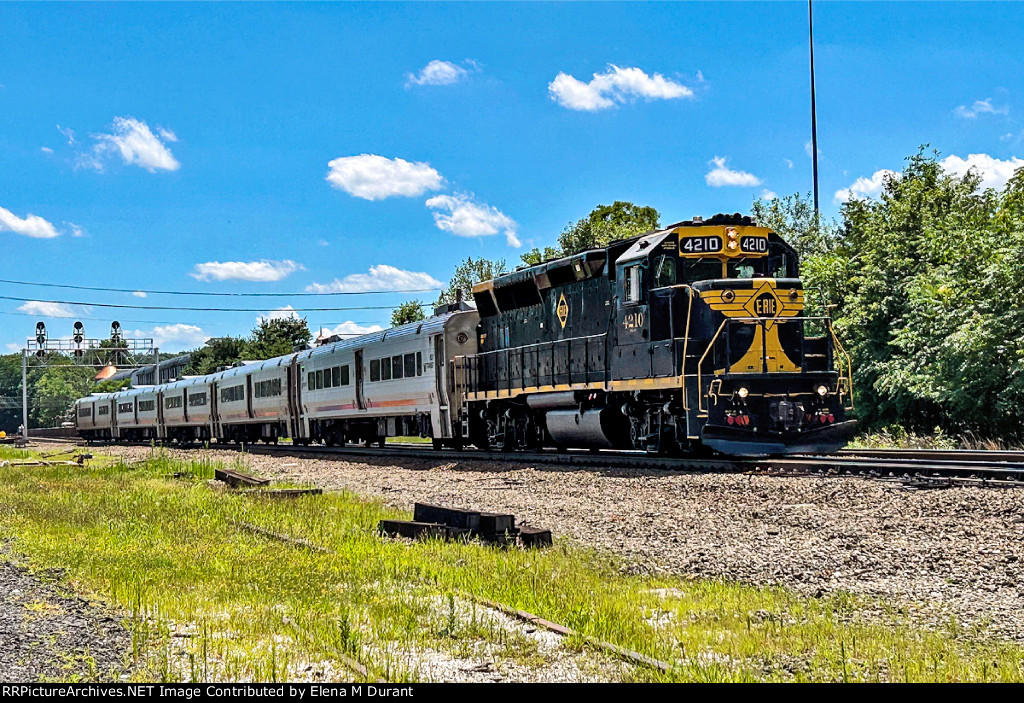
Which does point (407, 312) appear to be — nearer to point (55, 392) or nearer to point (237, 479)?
point (237, 479)

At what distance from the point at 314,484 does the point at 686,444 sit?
6740 millimetres

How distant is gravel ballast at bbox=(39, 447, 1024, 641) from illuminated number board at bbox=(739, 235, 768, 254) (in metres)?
4.03

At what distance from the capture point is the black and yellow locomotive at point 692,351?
46.9 feet

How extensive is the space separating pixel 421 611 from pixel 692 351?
9.21 m

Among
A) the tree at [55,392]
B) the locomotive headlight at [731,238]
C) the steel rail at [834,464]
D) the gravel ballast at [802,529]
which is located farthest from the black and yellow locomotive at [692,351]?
the tree at [55,392]

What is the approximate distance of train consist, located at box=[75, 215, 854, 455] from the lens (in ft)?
47.2

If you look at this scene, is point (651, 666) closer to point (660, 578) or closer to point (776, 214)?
point (660, 578)

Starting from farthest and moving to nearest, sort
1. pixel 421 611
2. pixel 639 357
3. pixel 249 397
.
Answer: pixel 249 397 < pixel 639 357 < pixel 421 611

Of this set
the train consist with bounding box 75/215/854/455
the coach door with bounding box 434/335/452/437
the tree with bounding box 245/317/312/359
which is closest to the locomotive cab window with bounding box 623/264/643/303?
the train consist with bounding box 75/215/854/455

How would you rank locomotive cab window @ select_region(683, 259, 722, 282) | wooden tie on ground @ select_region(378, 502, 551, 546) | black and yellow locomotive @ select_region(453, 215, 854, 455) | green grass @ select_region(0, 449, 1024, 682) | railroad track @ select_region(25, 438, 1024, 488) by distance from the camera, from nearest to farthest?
green grass @ select_region(0, 449, 1024, 682) < wooden tie on ground @ select_region(378, 502, 551, 546) < railroad track @ select_region(25, 438, 1024, 488) < black and yellow locomotive @ select_region(453, 215, 854, 455) < locomotive cab window @ select_region(683, 259, 722, 282)

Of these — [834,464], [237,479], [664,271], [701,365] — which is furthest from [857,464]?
[237,479]

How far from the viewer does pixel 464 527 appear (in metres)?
9.68

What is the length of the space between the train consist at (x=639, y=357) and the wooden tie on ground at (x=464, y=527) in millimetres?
5312

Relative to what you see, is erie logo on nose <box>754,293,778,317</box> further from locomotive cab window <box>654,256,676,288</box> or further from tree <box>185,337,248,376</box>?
tree <box>185,337,248,376</box>
